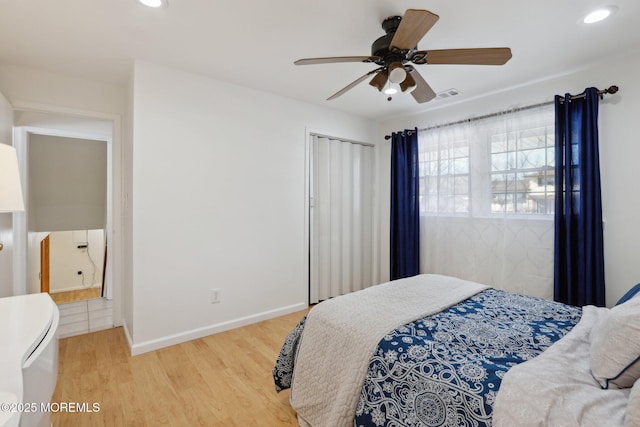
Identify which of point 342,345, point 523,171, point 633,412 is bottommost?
point 342,345

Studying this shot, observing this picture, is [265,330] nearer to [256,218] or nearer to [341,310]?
[256,218]

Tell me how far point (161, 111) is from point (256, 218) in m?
1.29

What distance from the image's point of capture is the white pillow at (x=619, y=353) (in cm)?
97

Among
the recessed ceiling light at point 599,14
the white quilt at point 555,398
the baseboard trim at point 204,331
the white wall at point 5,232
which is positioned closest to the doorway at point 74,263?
the white wall at point 5,232

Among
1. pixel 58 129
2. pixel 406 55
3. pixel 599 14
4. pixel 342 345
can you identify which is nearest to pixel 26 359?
pixel 342 345

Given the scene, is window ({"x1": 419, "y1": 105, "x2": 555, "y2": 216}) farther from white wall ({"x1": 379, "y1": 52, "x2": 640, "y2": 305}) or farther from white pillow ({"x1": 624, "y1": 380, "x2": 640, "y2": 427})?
white pillow ({"x1": 624, "y1": 380, "x2": 640, "y2": 427})

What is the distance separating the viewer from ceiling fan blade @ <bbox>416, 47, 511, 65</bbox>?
5.49 feet

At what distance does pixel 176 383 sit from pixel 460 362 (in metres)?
1.89

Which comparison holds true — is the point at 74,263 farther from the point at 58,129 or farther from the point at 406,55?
the point at 406,55

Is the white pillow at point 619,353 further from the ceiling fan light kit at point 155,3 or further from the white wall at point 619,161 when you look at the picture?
the ceiling fan light kit at point 155,3

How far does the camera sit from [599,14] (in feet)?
6.04

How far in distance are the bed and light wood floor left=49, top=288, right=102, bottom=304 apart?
415cm

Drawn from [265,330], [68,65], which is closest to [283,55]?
[68,65]

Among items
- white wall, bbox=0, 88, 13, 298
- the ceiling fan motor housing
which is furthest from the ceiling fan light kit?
white wall, bbox=0, 88, 13, 298
